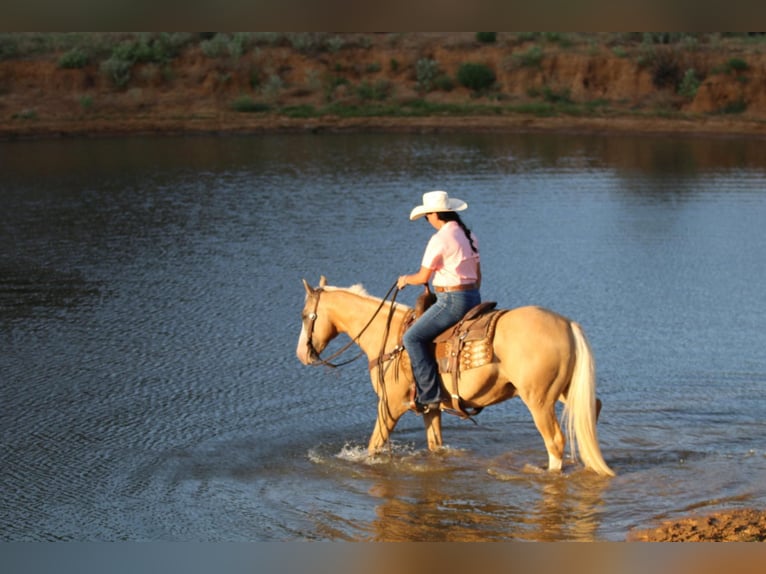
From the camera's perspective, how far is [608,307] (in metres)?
15.3

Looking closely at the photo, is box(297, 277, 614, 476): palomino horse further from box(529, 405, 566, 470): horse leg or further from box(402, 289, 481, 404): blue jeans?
box(402, 289, 481, 404): blue jeans

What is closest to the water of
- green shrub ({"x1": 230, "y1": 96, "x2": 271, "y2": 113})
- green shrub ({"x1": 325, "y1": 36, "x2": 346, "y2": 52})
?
green shrub ({"x1": 230, "y1": 96, "x2": 271, "y2": 113})

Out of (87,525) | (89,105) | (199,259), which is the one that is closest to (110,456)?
(87,525)

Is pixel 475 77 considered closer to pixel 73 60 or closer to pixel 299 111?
pixel 299 111

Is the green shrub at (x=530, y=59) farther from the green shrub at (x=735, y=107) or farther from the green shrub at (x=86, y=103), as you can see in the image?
the green shrub at (x=86, y=103)

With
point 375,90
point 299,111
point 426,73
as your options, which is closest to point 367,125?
point 299,111

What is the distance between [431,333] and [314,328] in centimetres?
123

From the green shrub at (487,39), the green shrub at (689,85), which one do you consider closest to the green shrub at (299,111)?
the green shrub at (487,39)

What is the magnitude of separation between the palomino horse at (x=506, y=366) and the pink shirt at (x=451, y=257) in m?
0.46

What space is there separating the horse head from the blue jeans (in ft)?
3.21

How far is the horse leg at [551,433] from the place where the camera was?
8797 mm

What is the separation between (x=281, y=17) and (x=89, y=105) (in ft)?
120

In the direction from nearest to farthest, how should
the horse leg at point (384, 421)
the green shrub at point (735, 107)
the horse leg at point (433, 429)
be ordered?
the horse leg at point (384, 421)
the horse leg at point (433, 429)
the green shrub at point (735, 107)

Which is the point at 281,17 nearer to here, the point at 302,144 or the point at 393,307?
the point at 393,307
